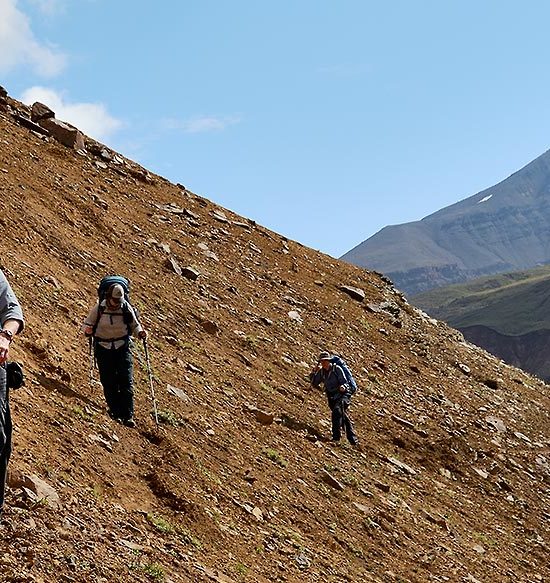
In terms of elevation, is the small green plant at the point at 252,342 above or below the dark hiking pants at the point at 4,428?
above

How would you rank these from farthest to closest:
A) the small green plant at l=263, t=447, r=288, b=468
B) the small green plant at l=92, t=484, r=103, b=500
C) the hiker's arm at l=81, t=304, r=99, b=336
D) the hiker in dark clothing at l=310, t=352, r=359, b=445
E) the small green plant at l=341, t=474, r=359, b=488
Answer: the hiker in dark clothing at l=310, t=352, r=359, b=445 → the small green plant at l=341, t=474, r=359, b=488 → the small green plant at l=263, t=447, r=288, b=468 → the hiker's arm at l=81, t=304, r=99, b=336 → the small green plant at l=92, t=484, r=103, b=500

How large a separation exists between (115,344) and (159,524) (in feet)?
11.9

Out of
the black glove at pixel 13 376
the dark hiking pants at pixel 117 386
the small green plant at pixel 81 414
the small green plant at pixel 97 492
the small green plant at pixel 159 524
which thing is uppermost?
the black glove at pixel 13 376

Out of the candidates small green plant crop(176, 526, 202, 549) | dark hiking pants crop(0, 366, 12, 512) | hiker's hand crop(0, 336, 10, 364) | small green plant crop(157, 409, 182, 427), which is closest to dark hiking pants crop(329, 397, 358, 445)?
small green plant crop(157, 409, 182, 427)

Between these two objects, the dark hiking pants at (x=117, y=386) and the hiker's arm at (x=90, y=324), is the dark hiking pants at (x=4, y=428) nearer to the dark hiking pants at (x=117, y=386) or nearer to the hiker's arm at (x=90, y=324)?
the dark hiking pants at (x=117, y=386)

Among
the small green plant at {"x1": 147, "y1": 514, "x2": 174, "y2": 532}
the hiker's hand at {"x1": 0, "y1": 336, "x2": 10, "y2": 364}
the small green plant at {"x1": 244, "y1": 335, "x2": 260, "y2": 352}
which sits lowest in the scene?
the small green plant at {"x1": 147, "y1": 514, "x2": 174, "y2": 532}

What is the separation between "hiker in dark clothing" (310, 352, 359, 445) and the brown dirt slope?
37cm

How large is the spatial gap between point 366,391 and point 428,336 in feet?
26.8

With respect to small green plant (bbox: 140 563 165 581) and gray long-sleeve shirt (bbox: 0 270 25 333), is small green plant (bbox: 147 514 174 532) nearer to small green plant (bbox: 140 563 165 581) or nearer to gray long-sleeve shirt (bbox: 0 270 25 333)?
small green plant (bbox: 140 563 165 581)

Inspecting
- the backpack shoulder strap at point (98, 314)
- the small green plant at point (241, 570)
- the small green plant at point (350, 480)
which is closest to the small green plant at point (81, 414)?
the backpack shoulder strap at point (98, 314)

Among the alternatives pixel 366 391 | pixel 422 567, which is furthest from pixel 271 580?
pixel 366 391

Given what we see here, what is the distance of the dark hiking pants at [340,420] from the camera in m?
17.3

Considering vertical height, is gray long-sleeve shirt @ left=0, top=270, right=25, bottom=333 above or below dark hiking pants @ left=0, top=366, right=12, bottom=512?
above

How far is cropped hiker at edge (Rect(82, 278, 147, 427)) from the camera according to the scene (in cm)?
1178
